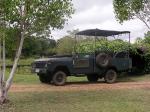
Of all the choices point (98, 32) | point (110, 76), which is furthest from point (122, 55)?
point (98, 32)

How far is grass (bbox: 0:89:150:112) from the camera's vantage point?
13.2 m

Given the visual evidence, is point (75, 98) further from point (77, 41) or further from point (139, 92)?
point (77, 41)

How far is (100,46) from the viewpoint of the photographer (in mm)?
22578

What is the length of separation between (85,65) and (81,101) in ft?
21.1

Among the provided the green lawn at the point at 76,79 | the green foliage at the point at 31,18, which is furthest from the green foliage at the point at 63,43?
the green foliage at the point at 31,18

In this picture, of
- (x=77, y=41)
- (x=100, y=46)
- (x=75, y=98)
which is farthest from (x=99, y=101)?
(x=77, y=41)

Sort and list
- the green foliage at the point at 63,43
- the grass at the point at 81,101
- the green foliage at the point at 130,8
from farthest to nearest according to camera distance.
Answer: the green foliage at the point at 63,43
the green foliage at the point at 130,8
the grass at the point at 81,101

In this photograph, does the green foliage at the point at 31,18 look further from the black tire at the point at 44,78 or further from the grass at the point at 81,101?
the black tire at the point at 44,78

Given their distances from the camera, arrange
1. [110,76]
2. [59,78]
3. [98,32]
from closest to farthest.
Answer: [59,78] < [110,76] < [98,32]

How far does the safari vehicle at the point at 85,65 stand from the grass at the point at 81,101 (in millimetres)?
3041

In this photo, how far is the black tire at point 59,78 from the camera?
20112 mm

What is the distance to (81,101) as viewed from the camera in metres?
14.8

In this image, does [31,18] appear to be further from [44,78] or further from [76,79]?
[76,79]

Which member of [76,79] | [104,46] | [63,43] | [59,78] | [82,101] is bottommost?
[82,101]
